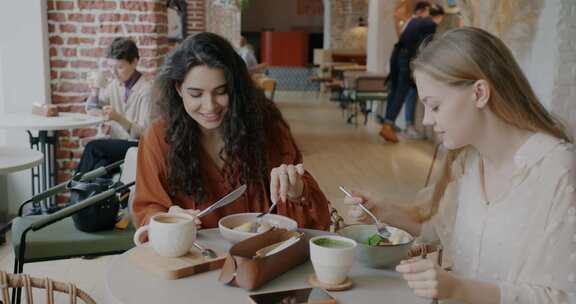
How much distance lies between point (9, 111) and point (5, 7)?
29.1 inches

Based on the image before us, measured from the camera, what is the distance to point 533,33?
164 inches

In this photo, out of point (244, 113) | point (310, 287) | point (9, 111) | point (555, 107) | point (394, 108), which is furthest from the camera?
point (394, 108)

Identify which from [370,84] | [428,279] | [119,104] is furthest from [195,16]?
[428,279]

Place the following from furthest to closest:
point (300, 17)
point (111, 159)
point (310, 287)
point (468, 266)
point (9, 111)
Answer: point (300, 17), point (9, 111), point (111, 159), point (468, 266), point (310, 287)

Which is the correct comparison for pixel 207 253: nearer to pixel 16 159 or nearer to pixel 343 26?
pixel 16 159

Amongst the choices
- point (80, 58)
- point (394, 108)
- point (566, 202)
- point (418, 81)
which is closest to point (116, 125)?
point (80, 58)

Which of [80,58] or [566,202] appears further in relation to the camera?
[80,58]

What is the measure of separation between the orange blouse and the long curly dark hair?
0.09 feet

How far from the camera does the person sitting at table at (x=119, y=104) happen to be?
13.6ft

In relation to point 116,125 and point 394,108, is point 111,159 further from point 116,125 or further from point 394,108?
point 394,108

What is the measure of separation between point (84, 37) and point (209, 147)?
2831mm

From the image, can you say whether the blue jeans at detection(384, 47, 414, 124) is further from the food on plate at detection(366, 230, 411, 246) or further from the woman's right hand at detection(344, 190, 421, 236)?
the food on plate at detection(366, 230, 411, 246)

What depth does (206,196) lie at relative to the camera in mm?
2045

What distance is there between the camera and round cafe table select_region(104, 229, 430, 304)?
1.30m
